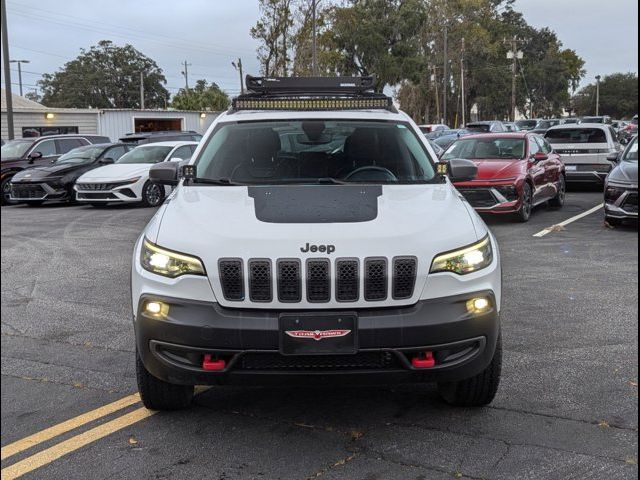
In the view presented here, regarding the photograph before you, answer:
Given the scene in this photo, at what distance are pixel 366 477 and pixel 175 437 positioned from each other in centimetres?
106

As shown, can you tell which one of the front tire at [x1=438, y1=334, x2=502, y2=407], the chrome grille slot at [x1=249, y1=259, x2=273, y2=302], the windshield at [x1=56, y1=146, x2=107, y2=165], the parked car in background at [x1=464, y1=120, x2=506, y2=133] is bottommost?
the front tire at [x1=438, y1=334, x2=502, y2=407]

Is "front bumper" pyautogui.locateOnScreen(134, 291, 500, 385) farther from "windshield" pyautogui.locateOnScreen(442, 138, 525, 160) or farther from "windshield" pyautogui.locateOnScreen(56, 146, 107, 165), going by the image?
"windshield" pyautogui.locateOnScreen(56, 146, 107, 165)

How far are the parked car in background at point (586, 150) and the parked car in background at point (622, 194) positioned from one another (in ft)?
16.8

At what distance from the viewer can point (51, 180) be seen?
55.6 ft

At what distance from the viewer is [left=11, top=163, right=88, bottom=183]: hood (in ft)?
55.8

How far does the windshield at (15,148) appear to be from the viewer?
19.3 metres

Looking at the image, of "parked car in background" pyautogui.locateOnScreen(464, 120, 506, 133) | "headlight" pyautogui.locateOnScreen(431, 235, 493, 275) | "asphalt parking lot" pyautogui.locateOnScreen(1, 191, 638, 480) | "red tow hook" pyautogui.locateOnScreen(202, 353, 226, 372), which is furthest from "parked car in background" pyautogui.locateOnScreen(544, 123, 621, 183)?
"parked car in background" pyautogui.locateOnScreen(464, 120, 506, 133)

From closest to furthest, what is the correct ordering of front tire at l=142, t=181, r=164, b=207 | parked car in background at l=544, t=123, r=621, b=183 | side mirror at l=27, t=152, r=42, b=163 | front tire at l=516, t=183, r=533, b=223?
front tire at l=516, t=183, r=533, b=223 → front tire at l=142, t=181, r=164, b=207 → parked car in background at l=544, t=123, r=621, b=183 → side mirror at l=27, t=152, r=42, b=163

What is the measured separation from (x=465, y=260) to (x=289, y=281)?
2.91 ft

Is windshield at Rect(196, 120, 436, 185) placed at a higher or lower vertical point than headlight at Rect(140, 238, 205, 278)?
higher

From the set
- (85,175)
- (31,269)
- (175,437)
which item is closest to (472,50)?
(85,175)

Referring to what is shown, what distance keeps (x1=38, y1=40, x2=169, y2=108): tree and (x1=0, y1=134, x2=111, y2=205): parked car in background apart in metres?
78.3

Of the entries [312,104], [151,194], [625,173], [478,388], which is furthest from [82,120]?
[478,388]

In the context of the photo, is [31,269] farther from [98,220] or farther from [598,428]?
[598,428]
